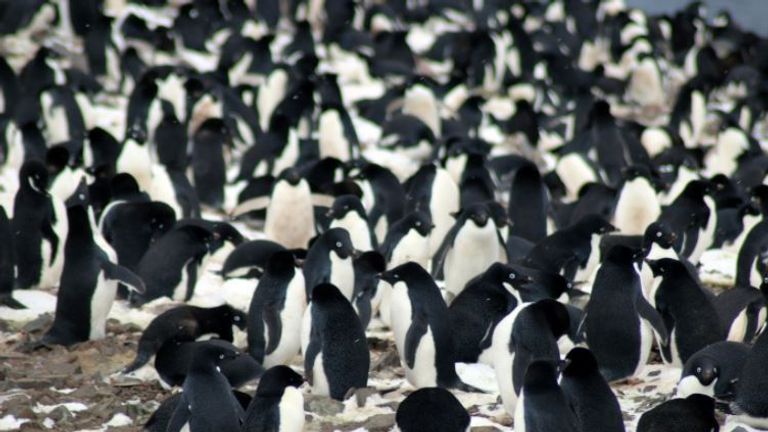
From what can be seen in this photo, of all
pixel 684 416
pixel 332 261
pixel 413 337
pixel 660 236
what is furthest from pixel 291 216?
pixel 684 416

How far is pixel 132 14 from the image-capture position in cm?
1688

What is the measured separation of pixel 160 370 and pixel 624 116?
13.0 m

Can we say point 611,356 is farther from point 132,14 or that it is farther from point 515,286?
point 132,14

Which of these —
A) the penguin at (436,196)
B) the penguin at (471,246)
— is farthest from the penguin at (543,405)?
the penguin at (436,196)

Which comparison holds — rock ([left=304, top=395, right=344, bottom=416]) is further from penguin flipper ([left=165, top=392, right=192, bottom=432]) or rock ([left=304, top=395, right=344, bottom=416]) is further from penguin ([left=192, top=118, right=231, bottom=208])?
penguin ([left=192, top=118, right=231, bottom=208])

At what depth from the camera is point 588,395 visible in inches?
216

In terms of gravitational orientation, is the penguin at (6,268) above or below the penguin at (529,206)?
below

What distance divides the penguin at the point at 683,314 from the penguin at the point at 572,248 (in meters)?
1.46

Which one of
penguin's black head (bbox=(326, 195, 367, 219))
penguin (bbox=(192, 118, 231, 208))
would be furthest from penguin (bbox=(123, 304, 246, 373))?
penguin (bbox=(192, 118, 231, 208))

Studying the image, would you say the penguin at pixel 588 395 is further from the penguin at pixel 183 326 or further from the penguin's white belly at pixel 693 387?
the penguin at pixel 183 326

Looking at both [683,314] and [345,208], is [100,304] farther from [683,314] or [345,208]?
[683,314]

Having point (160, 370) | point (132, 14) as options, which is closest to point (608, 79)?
point (132, 14)

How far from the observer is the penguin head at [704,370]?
5.85 metres

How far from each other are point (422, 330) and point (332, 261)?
123cm
